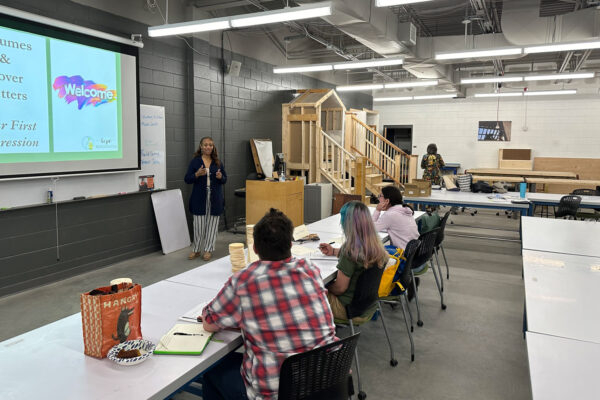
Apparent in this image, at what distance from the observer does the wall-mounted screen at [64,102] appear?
4.07m

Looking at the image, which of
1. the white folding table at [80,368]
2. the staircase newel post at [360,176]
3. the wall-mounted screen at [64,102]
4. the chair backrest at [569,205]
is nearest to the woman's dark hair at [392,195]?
the white folding table at [80,368]

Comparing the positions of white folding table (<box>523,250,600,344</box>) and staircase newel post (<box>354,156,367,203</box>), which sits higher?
staircase newel post (<box>354,156,367,203</box>)

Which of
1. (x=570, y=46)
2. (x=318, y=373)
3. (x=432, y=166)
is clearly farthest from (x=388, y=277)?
(x=432, y=166)

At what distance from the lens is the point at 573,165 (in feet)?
41.5

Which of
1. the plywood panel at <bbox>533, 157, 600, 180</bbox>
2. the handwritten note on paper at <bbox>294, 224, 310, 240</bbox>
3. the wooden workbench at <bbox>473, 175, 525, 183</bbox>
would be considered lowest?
the handwritten note on paper at <bbox>294, 224, 310, 240</bbox>

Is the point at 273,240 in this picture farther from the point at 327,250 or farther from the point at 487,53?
the point at 487,53

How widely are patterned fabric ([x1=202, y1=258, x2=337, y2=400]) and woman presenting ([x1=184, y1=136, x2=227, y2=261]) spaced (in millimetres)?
3872

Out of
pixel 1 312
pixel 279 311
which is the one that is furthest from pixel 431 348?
pixel 1 312

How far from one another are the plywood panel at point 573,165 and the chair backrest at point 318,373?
1337 centimetres

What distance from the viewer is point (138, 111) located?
5.44 m

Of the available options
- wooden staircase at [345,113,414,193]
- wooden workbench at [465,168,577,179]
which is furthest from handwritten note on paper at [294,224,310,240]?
wooden workbench at [465,168,577,179]

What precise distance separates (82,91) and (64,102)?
0.86 ft

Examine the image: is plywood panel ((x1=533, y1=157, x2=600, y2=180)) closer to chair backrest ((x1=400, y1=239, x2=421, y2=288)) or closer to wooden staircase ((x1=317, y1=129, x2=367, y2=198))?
wooden staircase ((x1=317, y1=129, x2=367, y2=198))

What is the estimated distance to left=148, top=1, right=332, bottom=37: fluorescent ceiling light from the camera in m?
4.33
